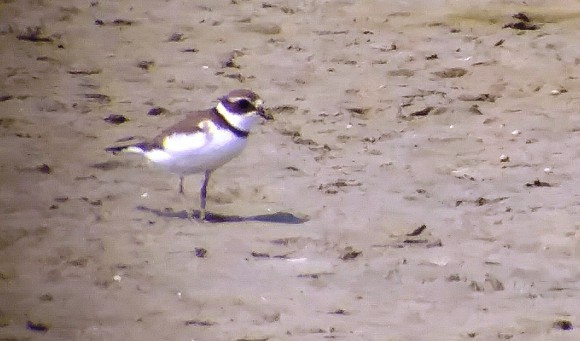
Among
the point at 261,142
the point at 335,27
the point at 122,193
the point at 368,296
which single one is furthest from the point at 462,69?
the point at 368,296

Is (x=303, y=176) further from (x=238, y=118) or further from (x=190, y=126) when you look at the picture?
(x=190, y=126)

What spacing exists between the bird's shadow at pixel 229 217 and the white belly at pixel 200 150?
30 cm

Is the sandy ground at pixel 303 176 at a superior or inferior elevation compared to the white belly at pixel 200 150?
inferior

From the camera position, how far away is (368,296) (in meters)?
6.15

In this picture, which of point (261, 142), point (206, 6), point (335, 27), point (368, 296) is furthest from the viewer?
point (206, 6)

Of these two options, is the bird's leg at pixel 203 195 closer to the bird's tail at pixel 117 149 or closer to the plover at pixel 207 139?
the plover at pixel 207 139

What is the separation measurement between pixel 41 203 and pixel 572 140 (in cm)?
415

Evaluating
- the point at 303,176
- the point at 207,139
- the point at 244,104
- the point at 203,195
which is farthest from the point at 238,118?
the point at 303,176

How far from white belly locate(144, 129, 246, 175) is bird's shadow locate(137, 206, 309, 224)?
30cm

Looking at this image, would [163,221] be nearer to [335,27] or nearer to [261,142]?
[261,142]

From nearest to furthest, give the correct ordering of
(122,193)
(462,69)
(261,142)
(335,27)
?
(122,193) < (261,142) < (462,69) < (335,27)

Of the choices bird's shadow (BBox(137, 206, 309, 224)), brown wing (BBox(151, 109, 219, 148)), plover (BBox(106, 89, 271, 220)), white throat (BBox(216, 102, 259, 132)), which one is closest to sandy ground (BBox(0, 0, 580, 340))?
bird's shadow (BBox(137, 206, 309, 224))

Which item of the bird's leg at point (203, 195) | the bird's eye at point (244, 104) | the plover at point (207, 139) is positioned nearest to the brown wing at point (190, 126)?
the plover at point (207, 139)

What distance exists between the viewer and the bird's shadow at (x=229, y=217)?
24.0 feet
